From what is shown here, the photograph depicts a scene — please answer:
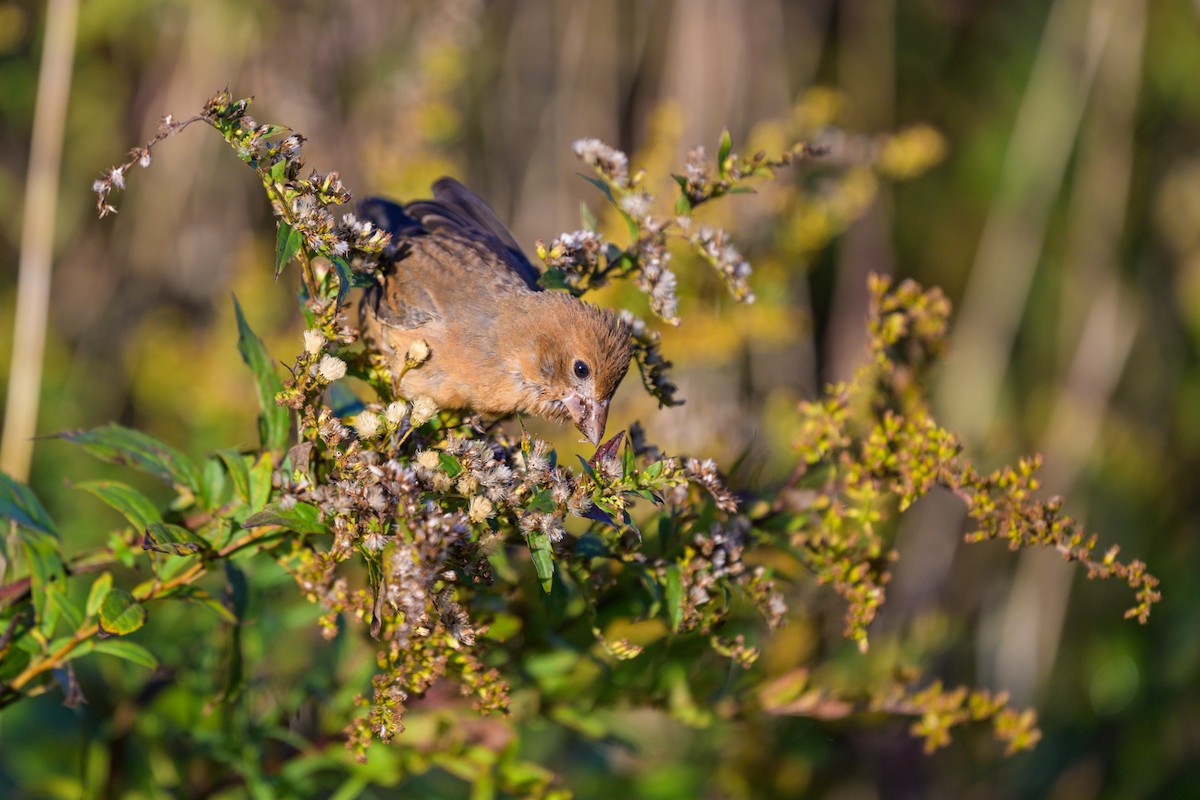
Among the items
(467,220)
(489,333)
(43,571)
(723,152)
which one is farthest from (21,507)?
(467,220)

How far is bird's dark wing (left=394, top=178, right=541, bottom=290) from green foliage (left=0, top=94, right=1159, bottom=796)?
0.69m

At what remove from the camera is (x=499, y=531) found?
A: 152 centimetres

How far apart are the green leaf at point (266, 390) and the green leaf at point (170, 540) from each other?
0.22 meters

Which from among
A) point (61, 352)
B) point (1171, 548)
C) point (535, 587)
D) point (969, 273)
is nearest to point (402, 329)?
point (535, 587)

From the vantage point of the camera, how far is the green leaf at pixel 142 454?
1.72m

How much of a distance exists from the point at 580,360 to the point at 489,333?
9.2 inches

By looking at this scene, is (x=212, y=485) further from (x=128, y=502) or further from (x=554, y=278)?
(x=554, y=278)

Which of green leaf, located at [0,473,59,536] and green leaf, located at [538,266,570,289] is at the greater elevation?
green leaf, located at [538,266,570,289]

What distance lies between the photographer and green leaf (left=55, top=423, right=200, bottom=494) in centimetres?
172

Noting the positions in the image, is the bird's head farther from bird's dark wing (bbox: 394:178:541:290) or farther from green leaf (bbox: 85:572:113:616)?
green leaf (bbox: 85:572:113:616)

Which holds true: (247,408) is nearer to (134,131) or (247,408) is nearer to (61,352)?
(61,352)

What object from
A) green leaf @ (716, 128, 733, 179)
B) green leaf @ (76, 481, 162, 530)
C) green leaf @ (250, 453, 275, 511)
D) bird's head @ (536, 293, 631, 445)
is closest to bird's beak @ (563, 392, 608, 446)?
bird's head @ (536, 293, 631, 445)

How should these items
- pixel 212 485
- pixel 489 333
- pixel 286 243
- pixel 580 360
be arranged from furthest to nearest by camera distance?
1. pixel 489 333
2. pixel 580 360
3. pixel 212 485
4. pixel 286 243

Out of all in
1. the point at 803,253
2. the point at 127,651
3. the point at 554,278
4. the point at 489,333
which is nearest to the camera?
the point at 127,651
